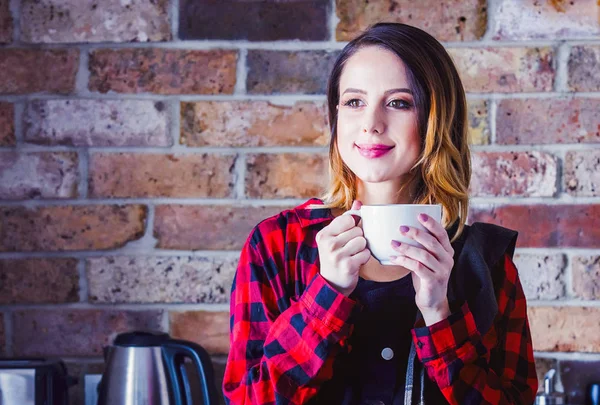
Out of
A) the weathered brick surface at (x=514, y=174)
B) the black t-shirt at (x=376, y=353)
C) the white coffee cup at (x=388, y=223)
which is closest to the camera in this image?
the white coffee cup at (x=388, y=223)

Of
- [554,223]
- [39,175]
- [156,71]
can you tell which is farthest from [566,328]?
[39,175]

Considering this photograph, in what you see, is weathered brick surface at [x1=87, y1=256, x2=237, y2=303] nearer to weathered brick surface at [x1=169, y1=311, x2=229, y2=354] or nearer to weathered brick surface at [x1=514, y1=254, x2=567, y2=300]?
weathered brick surface at [x1=169, y1=311, x2=229, y2=354]

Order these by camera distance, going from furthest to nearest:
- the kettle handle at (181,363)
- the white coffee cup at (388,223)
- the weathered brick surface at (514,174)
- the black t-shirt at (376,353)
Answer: the weathered brick surface at (514,174), the kettle handle at (181,363), the black t-shirt at (376,353), the white coffee cup at (388,223)

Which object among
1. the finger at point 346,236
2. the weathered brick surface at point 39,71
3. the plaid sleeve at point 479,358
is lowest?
the plaid sleeve at point 479,358

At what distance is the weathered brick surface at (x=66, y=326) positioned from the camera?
127 cm

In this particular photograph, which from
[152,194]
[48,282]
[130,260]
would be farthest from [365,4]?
[48,282]

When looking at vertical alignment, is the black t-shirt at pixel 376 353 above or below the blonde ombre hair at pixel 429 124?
below

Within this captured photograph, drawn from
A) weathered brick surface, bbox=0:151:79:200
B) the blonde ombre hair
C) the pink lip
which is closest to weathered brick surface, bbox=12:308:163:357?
weathered brick surface, bbox=0:151:79:200

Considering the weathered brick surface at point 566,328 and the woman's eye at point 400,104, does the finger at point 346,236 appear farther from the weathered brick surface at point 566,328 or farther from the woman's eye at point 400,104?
A: the weathered brick surface at point 566,328

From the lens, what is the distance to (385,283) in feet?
3.13

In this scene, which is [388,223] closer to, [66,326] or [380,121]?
[380,121]

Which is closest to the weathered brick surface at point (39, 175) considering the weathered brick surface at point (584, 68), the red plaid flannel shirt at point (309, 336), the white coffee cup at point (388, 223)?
the red plaid flannel shirt at point (309, 336)

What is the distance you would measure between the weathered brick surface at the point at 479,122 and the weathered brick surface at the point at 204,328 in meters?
0.56

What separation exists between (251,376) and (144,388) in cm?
35
